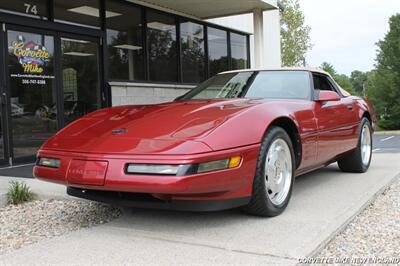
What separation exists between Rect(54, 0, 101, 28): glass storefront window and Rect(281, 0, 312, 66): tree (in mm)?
24465

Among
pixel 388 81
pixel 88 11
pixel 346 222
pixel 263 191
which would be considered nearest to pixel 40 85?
pixel 88 11

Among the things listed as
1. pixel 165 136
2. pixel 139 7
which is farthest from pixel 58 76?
pixel 165 136

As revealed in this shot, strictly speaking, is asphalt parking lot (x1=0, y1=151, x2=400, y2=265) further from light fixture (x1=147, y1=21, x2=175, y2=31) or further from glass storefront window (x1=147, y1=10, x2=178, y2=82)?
light fixture (x1=147, y1=21, x2=175, y2=31)

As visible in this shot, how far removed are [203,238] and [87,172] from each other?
3.08ft

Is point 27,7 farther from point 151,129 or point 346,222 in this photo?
point 346,222

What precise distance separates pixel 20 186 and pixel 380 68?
1540 inches

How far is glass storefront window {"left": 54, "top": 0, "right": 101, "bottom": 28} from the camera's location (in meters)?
8.31

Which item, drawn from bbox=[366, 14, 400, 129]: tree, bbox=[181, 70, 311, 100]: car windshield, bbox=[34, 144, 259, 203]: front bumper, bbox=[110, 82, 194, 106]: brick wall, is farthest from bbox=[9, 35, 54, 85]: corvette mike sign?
bbox=[366, 14, 400, 129]: tree

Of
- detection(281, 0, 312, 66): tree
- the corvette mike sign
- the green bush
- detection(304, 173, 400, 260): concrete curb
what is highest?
detection(281, 0, 312, 66): tree

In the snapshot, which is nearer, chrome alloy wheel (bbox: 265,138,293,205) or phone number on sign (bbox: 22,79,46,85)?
chrome alloy wheel (bbox: 265,138,293,205)

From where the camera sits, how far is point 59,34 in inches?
321

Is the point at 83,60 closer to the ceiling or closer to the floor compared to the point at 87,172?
closer to the ceiling

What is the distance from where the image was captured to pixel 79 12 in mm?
8781

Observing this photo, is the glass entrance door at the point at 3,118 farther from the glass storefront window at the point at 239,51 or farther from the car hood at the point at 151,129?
the glass storefront window at the point at 239,51
